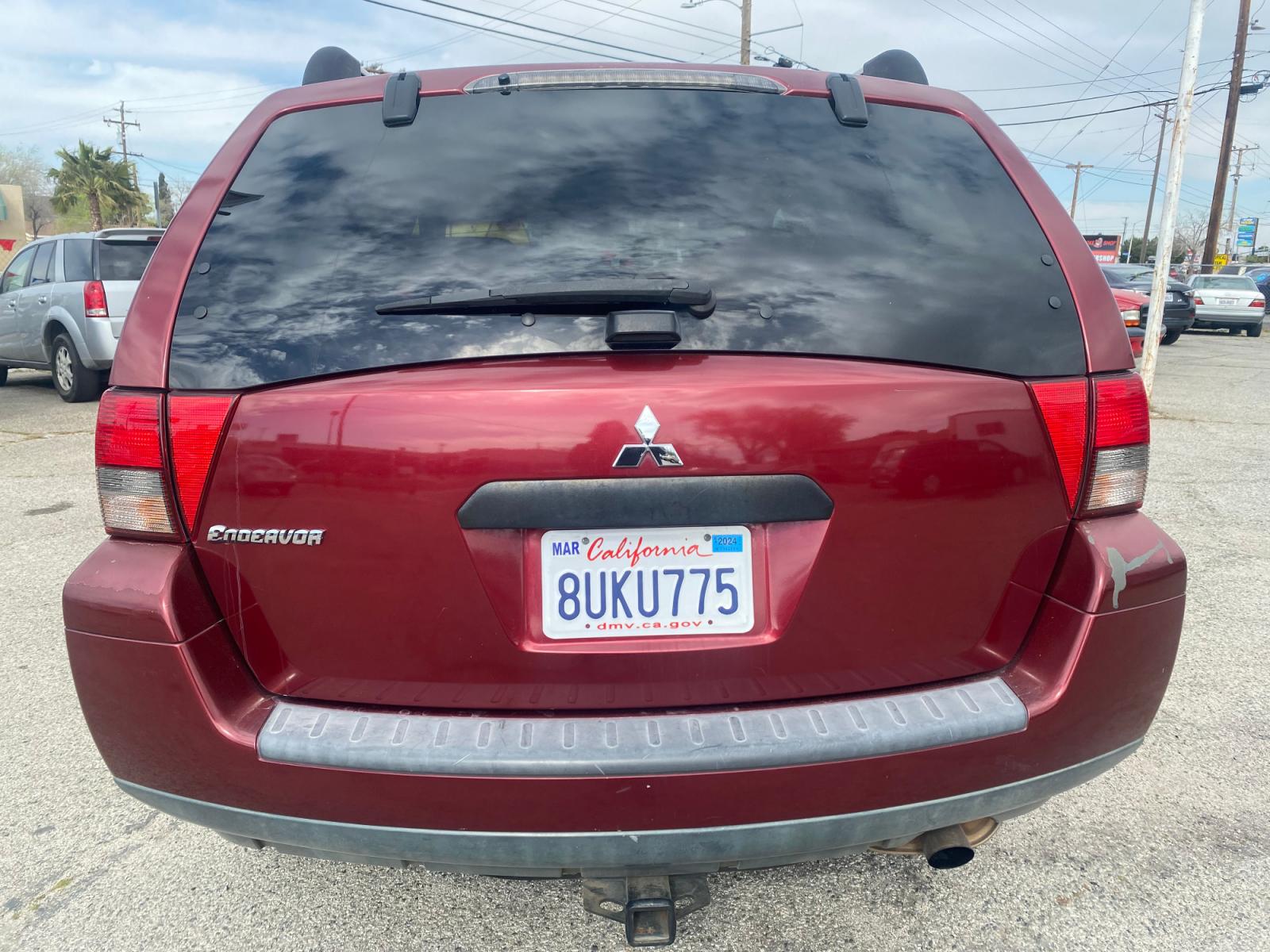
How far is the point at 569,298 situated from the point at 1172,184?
10.1 meters

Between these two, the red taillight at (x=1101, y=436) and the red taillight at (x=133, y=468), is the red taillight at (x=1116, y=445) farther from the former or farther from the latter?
the red taillight at (x=133, y=468)

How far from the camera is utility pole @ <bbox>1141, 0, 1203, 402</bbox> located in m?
8.80

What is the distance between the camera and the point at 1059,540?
1.66 meters

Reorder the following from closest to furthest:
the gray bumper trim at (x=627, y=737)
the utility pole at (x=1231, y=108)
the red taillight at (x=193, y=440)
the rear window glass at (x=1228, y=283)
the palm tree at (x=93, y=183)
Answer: the gray bumper trim at (x=627, y=737) → the red taillight at (x=193, y=440) → the rear window glass at (x=1228, y=283) → the utility pole at (x=1231, y=108) → the palm tree at (x=93, y=183)

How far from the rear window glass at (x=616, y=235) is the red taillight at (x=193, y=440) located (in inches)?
1.7

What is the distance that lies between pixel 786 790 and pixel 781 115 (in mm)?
1356

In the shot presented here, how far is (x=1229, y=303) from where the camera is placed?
23.2m

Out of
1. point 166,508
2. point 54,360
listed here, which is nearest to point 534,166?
point 166,508

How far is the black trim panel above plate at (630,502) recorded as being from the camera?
1501mm

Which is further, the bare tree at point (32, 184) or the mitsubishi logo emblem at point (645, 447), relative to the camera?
the bare tree at point (32, 184)

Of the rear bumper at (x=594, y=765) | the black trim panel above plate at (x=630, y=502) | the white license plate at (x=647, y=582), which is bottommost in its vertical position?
the rear bumper at (x=594, y=765)

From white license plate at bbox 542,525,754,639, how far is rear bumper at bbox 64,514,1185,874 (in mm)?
169

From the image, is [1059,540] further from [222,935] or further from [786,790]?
[222,935]

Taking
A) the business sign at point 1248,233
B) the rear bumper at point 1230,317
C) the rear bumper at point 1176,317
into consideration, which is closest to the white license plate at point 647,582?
the rear bumper at point 1176,317
